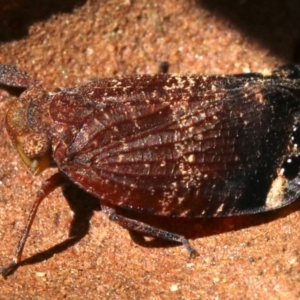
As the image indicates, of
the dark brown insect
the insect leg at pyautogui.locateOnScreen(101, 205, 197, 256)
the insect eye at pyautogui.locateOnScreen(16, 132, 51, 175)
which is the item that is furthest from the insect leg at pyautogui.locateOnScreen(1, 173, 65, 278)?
the insect leg at pyautogui.locateOnScreen(101, 205, 197, 256)

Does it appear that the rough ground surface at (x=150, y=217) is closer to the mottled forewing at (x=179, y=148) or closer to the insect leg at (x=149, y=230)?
the insect leg at (x=149, y=230)

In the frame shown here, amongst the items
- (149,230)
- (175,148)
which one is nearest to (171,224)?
(149,230)

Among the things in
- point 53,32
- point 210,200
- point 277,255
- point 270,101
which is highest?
point 53,32

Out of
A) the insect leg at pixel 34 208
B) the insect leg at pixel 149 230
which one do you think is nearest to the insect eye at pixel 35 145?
the insect leg at pixel 34 208

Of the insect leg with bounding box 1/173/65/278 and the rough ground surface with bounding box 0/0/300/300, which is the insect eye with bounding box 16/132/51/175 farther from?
the rough ground surface with bounding box 0/0/300/300

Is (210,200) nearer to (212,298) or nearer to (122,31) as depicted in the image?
(212,298)

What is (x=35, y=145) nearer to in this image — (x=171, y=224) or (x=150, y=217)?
(x=150, y=217)

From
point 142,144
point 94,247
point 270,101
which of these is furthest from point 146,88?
point 94,247
